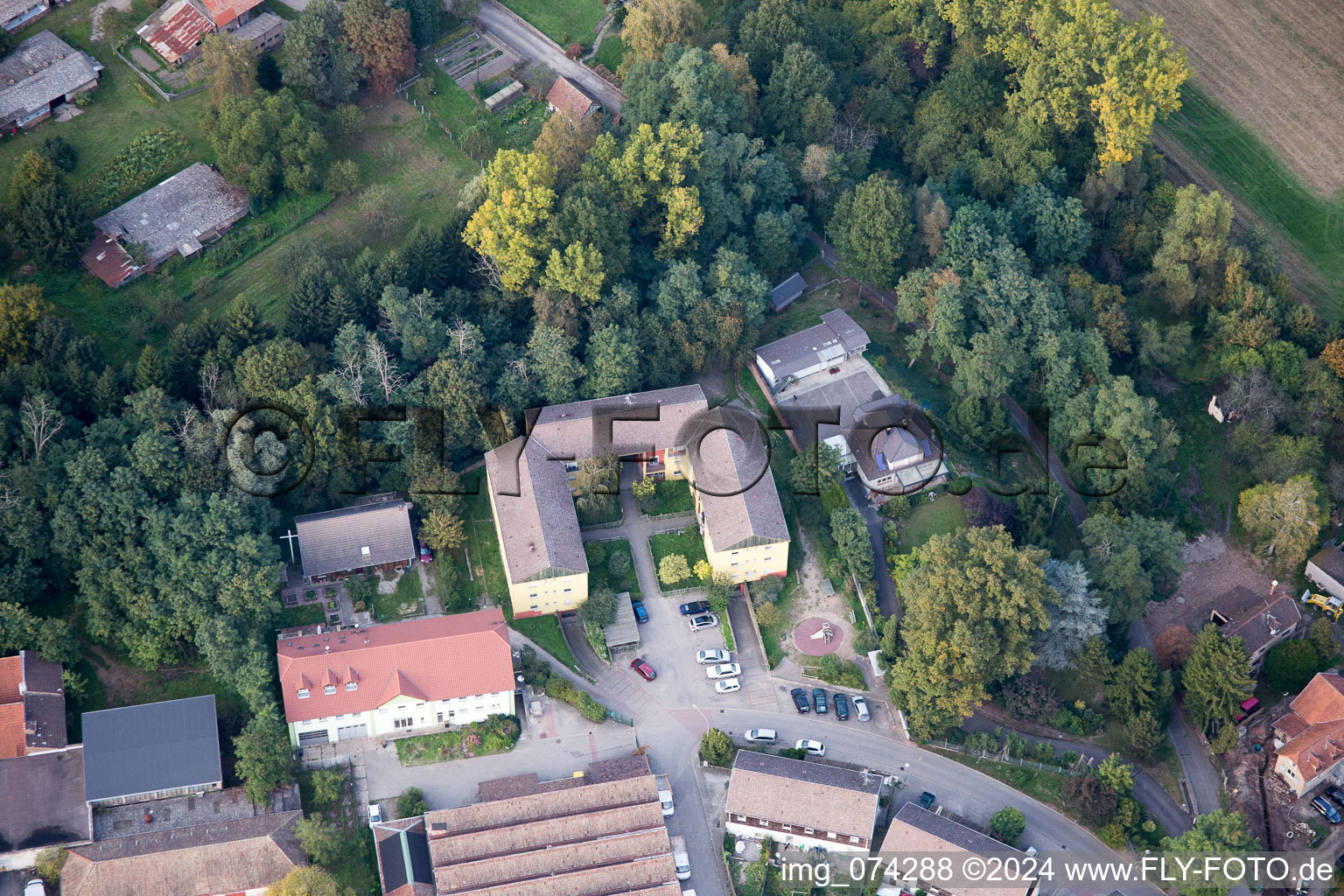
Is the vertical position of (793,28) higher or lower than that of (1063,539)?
higher

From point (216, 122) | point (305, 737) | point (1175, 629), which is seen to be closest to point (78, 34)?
point (216, 122)

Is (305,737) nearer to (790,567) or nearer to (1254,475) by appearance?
(790,567)

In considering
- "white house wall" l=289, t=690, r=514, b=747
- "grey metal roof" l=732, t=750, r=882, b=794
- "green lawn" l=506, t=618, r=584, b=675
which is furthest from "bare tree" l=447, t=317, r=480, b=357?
"grey metal roof" l=732, t=750, r=882, b=794

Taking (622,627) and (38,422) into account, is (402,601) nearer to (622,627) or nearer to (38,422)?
(622,627)

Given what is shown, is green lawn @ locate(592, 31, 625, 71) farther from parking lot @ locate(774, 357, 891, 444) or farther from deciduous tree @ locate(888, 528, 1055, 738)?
deciduous tree @ locate(888, 528, 1055, 738)

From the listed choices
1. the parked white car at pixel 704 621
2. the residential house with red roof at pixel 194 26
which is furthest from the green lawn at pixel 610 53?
the parked white car at pixel 704 621

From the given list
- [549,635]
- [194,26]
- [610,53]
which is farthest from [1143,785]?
[194,26]

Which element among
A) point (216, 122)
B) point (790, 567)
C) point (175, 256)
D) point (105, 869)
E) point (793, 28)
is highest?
point (793, 28)
